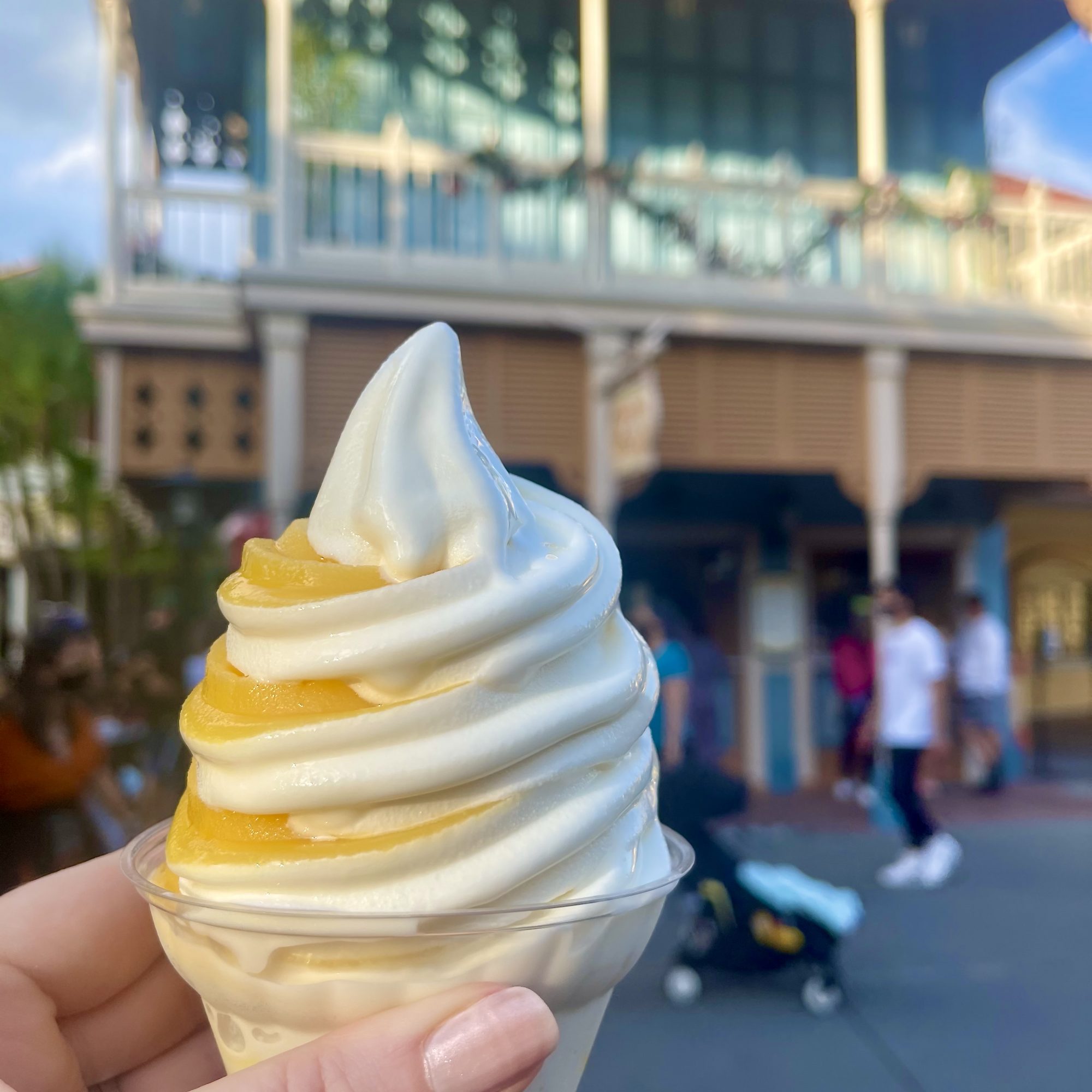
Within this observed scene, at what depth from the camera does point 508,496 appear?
119 cm

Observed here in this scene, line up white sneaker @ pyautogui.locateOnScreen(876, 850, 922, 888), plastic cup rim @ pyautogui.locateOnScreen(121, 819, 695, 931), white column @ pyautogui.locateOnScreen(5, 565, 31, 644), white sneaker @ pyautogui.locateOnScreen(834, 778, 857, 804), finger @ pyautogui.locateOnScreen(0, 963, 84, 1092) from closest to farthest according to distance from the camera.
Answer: plastic cup rim @ pyautogui.locateOnScreen(121, 819, 695, 931)
finger @ pyautogui.locateOnScreen(0, 963, 84, 1092)
white sneaker @ pyautogui.locateOnScreen(876, 850, 922, 888)
white sneaker @ pyautogui.locateOnScreen(834, 778, 857, 804)
white column @ pyautogui.locateOnScreen(5, 565, 31, 644)

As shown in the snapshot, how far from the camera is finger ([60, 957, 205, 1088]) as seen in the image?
134 centimetres

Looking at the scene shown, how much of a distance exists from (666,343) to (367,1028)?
20.5 feet

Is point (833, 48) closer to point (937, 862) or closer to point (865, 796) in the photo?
point (865, 796)

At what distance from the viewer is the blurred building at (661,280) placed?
6305mm

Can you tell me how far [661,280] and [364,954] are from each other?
21.3 feet

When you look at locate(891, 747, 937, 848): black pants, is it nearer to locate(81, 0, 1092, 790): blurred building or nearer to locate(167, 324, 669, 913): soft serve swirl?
locate(81, 0, 1092, 790): blurred building

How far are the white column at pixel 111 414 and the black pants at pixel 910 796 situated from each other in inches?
208

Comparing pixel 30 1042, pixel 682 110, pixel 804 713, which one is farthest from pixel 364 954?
pixel 682 110

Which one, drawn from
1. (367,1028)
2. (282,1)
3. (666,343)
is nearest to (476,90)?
(282,1)

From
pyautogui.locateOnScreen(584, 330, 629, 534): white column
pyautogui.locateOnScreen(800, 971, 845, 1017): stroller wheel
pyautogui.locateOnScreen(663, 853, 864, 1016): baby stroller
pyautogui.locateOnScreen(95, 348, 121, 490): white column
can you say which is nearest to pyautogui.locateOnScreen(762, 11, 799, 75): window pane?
pyautogui.locateOnScreen(584, 330, 629, 534): white column

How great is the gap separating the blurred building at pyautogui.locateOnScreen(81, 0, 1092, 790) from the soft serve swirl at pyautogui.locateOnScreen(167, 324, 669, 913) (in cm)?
489

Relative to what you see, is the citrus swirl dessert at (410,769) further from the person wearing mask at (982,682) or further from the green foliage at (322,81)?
the person wearing mask at (982,682)

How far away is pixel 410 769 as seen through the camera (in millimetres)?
922
